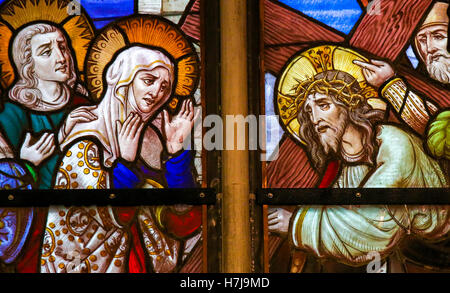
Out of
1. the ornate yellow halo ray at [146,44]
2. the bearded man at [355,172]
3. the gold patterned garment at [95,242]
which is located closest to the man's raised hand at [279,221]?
the bearded man at [355,172]

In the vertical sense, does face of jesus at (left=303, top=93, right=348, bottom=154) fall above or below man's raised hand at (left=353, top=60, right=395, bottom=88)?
below

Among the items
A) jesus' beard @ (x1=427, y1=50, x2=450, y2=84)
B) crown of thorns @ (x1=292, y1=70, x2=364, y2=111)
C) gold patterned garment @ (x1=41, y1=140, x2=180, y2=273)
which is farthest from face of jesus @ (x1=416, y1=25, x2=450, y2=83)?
gold patterned garment @ (x1=41, y1=140, x2=180, y2=273)

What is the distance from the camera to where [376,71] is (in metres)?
1.92

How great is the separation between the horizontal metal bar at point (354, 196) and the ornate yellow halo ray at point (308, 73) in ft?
0.55

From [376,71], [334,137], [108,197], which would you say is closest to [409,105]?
[376,71]

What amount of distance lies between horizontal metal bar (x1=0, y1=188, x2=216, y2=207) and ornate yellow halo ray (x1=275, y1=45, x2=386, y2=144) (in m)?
0.32

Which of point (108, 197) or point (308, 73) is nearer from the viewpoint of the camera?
point (108, 197)

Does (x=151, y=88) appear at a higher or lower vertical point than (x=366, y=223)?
higher

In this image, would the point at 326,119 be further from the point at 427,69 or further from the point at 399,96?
the point at 427,69

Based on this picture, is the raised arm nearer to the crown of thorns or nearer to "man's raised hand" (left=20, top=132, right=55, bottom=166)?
the crown of thorns

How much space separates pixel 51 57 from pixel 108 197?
0.46 meters

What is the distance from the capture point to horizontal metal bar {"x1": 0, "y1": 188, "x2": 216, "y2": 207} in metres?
1.82

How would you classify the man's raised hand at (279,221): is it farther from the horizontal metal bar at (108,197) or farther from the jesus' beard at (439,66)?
the jesus' beard at (439,66)
